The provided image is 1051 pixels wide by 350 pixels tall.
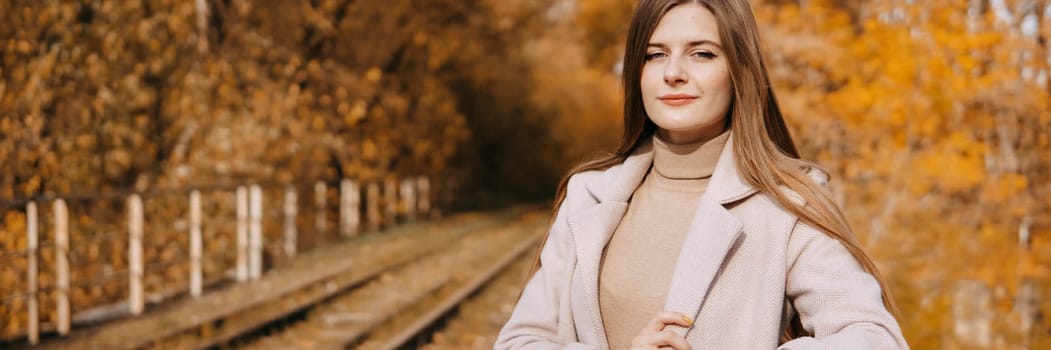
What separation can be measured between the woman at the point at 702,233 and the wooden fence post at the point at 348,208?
16.2 metres

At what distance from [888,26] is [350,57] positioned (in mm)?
12016

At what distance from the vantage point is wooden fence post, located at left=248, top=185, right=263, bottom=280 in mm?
12398

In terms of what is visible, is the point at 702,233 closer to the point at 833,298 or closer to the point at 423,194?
the point at 833,298

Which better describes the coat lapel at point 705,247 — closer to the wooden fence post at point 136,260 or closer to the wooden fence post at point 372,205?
the wooden fence post at point 136,260

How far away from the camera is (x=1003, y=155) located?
29.8 ft

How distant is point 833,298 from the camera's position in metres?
1.73

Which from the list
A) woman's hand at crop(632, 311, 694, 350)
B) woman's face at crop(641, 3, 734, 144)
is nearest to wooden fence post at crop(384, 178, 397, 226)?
woman's face at crop(641, 3, 734, 144)

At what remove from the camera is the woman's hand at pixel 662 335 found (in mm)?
1728

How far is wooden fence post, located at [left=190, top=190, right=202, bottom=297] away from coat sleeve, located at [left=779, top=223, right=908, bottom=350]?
32.5ft

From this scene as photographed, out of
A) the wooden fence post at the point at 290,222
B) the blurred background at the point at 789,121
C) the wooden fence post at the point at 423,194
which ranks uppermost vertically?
the blurred background at the point at 789,121

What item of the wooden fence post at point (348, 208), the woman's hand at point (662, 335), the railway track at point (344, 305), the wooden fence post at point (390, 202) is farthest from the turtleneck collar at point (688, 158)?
the wooden fence post at point (390, 202)

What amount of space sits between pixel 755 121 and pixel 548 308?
57 centimetres

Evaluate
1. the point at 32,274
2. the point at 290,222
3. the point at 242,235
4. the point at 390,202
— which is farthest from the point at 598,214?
the point at 390,202

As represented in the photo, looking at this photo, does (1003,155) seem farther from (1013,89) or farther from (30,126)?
(30,126)
